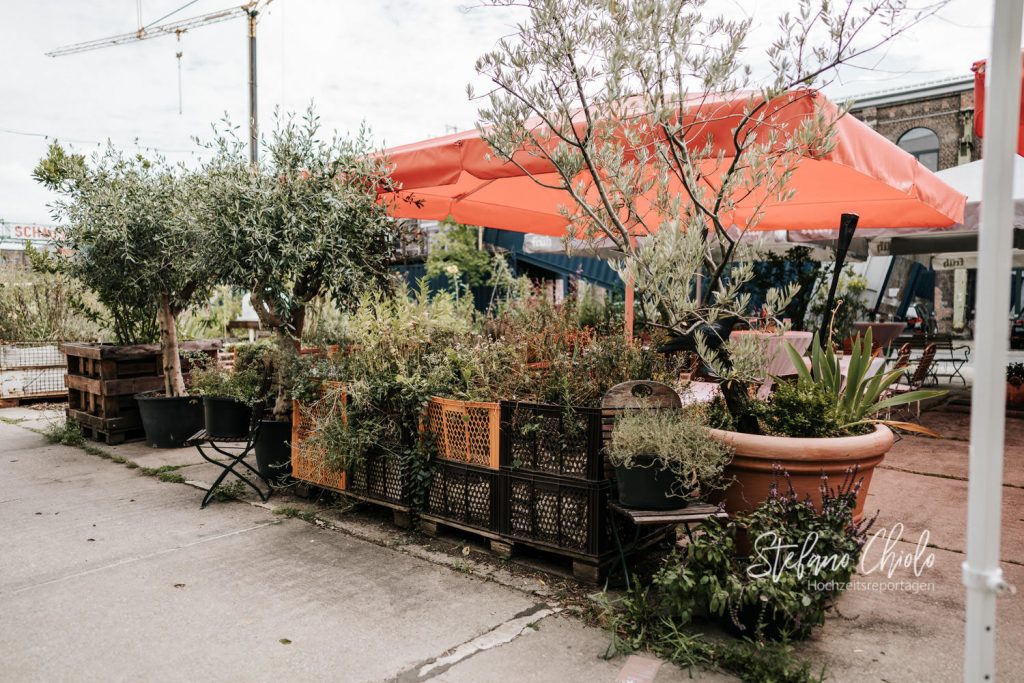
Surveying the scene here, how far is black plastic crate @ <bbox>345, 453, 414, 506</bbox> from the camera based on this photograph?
4227 millimetres

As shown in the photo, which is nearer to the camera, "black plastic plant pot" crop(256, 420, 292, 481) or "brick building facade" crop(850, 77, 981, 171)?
"black plastic plant pot" crop(256, 420, 292, 481)

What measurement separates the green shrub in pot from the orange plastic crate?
202 centimetres

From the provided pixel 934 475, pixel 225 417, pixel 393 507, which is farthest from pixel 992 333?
pixel 225 417

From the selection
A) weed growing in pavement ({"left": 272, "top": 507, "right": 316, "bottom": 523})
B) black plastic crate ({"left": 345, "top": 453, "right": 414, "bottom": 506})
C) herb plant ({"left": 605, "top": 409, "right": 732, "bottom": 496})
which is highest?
herb plant ({"left": 605, "top": 409, "right": 732, "bottom": 496})

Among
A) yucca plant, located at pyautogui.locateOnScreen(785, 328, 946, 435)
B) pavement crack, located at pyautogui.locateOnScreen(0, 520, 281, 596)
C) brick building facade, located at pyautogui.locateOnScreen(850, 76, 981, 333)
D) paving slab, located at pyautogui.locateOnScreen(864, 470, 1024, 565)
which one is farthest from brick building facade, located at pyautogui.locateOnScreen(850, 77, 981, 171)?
pavement crack, located at pyautogui.locateOnScreen(0, 520, 281, 596)

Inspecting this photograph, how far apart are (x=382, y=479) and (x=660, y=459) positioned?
6.55 feet

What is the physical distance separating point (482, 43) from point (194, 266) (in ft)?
9.00

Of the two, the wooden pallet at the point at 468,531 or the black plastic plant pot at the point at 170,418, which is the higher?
the black plastic plant pot at the point at 170,418

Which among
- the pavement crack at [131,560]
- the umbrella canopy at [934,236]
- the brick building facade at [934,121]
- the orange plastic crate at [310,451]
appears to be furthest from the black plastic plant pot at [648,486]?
the brick building facade at [934,121]

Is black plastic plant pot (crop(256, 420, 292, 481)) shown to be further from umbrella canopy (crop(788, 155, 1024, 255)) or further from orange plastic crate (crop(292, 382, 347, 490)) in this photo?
umbrella canopy (crop(788, 155, 1024, 255))

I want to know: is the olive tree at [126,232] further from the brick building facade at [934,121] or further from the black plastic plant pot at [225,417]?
the brick building facade at [934,121]

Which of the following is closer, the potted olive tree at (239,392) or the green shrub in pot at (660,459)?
the green shrub in pot at (660,459)

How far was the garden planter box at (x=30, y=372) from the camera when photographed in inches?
379

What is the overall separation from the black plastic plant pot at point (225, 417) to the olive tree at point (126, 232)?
154 centimetres
